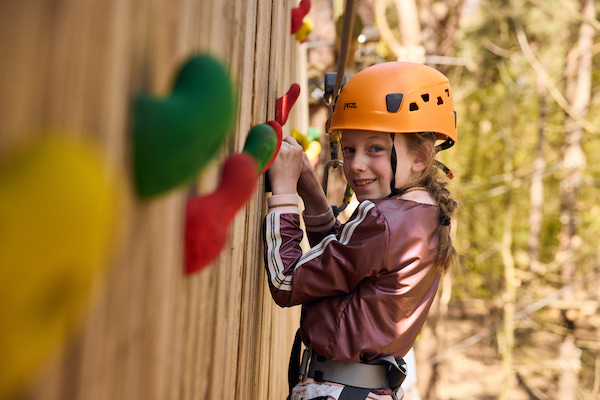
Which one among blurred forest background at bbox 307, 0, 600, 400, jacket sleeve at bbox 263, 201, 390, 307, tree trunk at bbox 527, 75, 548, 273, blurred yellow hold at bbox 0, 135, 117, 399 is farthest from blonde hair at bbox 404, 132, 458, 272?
tree trunk at bbox 527, 75, 548, 273

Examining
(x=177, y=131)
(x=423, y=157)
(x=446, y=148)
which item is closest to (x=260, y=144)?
(x=177, y=131)

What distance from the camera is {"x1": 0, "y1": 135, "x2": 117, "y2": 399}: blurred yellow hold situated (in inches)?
17.5

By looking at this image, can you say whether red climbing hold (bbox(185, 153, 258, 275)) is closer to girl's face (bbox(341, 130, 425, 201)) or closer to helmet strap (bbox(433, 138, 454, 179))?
girl's face (bbox(341, 130, 425, 201))

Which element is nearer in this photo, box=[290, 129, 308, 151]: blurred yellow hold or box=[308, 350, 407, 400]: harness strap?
box=[308, 350, 407, 400]: harness strap

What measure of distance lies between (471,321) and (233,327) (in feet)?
69.7

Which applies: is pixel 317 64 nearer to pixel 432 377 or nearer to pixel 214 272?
pixel 214 272

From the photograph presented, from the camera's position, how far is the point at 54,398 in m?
0.52

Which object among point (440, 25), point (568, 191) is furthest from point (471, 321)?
point (440, 25)

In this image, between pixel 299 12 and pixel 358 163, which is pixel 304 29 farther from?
pixel 358 163

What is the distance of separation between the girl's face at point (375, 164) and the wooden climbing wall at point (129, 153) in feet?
2.75

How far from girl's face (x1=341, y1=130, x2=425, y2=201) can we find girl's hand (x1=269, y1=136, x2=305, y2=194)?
31cm

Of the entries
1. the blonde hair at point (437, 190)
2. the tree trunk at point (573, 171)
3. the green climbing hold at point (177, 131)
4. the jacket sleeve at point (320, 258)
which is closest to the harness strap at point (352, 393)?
the jacket sleeve at point (320, 258)

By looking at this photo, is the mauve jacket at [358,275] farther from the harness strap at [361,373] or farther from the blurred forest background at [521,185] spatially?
the blurred forest background at [521,185]

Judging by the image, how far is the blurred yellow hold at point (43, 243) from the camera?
44 centimetres
